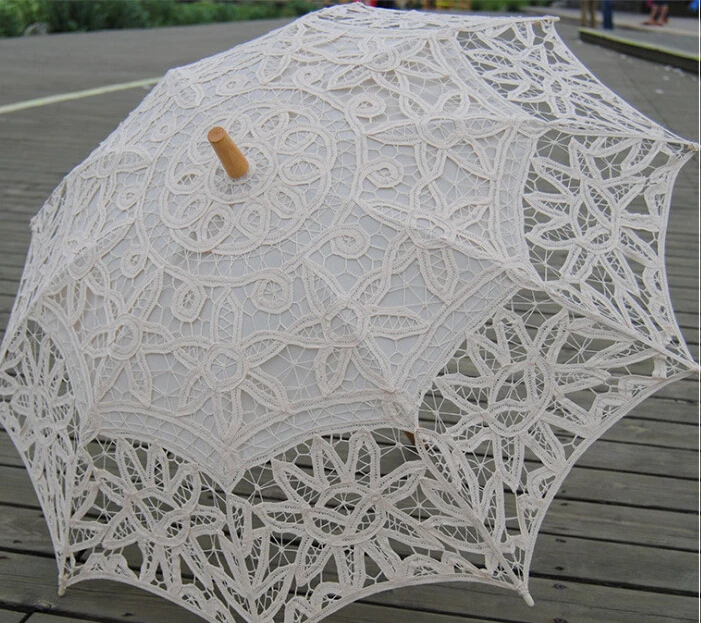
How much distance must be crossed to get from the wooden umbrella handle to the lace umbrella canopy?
0.03 m

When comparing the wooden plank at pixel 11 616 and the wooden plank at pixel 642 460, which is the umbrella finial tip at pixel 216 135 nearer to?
the wooden plank at pixel 11 616

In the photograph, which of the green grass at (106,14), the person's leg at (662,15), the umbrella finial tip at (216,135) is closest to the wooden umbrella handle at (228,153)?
the umbrella finial tip at (216,135)

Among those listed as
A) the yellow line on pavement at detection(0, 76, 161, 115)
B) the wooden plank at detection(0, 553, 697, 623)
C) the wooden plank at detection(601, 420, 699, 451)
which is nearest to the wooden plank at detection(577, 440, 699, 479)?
the wooden plank at detection(601, 420, 699, 451)

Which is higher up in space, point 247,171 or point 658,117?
point 247,171

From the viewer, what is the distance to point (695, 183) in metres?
4.34

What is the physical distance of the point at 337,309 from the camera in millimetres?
1336

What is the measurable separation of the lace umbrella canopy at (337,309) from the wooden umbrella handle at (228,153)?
0.11 feet

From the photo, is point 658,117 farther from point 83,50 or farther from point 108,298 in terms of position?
point 83,50

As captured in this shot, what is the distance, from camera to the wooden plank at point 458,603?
67.7 inches

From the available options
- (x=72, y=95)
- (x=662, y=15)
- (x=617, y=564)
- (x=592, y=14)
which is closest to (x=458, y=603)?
(x=617, y=564)

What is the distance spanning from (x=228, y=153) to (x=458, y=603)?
3.32 feet

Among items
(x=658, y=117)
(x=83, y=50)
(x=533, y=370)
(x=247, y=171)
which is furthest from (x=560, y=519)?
(x=83, y=50)

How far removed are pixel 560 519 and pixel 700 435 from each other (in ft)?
1.84

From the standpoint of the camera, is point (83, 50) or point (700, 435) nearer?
point (700, 435)
